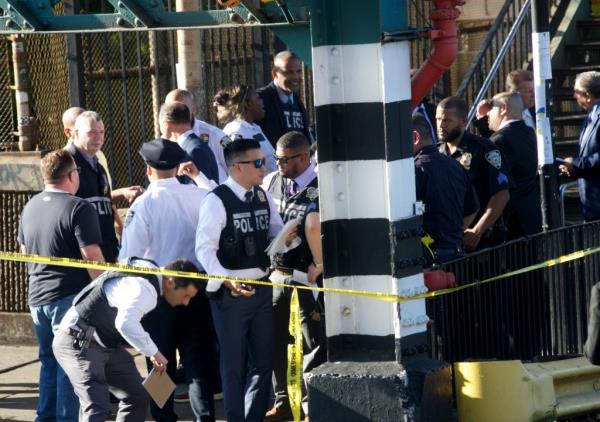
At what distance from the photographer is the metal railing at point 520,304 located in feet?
22.9

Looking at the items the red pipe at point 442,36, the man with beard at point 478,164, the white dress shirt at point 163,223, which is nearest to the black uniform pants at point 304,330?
the white dress shirt at point 163,223

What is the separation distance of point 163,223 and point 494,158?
2.42 m

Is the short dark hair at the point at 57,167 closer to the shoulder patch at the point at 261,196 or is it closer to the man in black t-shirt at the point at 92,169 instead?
the man in black t-shirt at the point at 92,169

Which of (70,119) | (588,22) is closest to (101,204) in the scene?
(70,119)

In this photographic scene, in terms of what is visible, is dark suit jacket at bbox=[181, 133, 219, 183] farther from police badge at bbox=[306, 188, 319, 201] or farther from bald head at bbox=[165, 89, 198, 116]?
police badge at bbox=[306, 188, 319, 201]

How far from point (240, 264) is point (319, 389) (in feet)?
4.89

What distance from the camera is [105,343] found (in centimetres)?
660

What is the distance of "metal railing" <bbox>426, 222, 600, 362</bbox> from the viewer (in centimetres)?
697

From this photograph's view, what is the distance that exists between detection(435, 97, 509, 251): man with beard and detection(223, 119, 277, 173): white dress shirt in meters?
1.39

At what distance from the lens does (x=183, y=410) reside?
8.31 metres

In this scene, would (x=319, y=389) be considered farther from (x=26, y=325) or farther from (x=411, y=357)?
(x=26, y=325)

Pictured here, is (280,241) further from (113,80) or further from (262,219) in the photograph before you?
(113,80)

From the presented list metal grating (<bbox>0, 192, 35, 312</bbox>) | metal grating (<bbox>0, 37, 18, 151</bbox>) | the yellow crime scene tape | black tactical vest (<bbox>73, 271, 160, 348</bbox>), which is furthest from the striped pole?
metal grating (<bbox>0, 37, 18, 151</bbox>)

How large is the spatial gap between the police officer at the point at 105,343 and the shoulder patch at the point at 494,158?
9.40 feet
